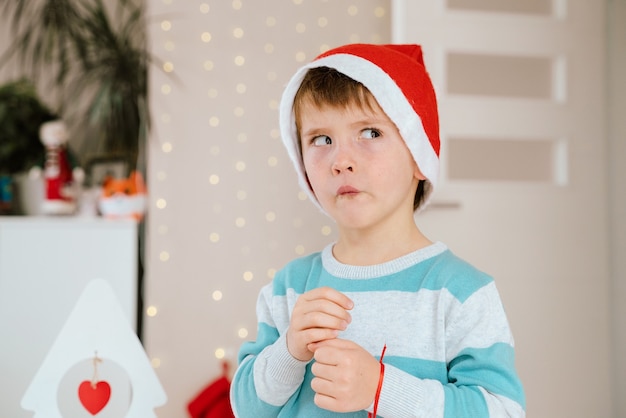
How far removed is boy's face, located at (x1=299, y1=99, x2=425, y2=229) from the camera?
3.05ft

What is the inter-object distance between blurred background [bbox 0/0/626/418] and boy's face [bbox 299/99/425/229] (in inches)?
45.4

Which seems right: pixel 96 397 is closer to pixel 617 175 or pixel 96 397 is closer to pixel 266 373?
pixel 266 373

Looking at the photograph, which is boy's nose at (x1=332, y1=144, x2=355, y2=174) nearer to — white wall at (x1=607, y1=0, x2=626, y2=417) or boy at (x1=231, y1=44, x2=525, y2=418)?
boy at (x1=231, y1=44, x2=525, y2=418)

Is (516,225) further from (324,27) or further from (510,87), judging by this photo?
(324,27)

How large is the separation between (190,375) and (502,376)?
1482mm

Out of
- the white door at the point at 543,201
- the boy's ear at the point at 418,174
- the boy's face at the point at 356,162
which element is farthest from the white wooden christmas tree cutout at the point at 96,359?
the white door at the point at 543,201

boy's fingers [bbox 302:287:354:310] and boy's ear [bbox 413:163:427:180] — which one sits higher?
boy's ear [bbox 413:163:427:180]

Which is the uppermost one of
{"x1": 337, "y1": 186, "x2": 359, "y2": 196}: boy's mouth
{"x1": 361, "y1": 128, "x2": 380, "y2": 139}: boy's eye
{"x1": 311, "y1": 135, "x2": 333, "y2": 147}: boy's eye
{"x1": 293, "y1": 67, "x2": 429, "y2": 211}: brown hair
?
{"x1": 293, "y1": 67, "x2": 429, "y2": 211}: brown hair

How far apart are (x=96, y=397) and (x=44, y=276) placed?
95 cm

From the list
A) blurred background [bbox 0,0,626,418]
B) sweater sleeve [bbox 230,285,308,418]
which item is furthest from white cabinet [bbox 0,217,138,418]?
sweater sleeve [bbox 230,285,308,418]

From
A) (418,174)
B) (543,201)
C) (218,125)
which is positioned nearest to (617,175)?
(543,201)

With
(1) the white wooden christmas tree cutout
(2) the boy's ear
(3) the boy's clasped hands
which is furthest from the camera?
(1) the white wooden christmas tree cutout

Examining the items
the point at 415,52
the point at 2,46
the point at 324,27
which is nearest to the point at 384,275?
the point at 415,52

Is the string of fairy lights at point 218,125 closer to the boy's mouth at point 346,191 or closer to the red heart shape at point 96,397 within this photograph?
the red heart shape at point 96,397
